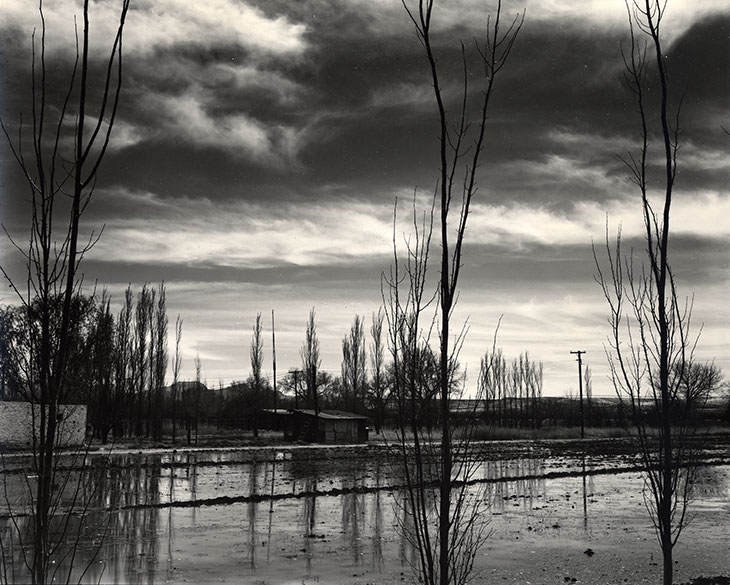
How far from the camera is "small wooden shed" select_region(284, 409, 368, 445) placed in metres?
46.4

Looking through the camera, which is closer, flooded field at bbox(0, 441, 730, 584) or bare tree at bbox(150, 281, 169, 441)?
flooded field at bbox(0, 441, 730, 584)

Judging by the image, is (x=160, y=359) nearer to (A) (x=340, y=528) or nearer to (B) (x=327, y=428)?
(B) (x=327, y=428)

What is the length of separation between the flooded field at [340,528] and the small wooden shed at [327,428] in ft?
65.6

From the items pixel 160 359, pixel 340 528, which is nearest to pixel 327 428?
pixel 160 359

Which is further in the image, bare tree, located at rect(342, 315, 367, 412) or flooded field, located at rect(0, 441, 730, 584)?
bare tree, located at rect(342, 315, 367, 412)

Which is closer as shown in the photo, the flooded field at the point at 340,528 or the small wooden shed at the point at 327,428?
the flooded field at the point at 340,528

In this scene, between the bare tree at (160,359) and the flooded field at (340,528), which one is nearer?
the flooded field at (340,528)

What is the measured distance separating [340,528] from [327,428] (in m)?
33.1

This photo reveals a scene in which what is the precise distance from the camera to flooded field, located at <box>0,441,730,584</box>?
1002cm

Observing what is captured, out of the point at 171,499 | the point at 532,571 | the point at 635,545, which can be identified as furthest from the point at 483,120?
the point at 171,499

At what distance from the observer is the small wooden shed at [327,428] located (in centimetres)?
4644

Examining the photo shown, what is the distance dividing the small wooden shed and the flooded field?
1999cm

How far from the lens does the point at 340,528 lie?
13773 mm

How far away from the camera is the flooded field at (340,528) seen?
10023 mm
